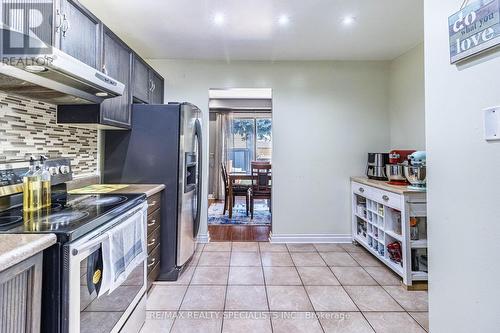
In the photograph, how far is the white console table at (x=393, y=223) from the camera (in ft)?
7.30

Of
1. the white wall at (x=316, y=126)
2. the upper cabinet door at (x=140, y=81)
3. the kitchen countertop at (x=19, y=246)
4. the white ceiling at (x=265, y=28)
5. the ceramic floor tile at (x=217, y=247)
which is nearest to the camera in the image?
the kitchen countertop at (x=19, y=246)

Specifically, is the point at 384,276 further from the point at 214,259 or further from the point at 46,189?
the point at 46,189

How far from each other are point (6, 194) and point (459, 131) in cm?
218

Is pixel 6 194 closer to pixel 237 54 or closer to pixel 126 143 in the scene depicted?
pixel 126 143

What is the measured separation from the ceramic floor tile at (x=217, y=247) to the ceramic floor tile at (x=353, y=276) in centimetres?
129

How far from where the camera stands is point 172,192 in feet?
7.83

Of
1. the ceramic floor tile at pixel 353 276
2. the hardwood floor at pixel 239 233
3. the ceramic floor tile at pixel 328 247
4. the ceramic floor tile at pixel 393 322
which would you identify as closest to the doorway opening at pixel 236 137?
the hardwood floor at pixel 239 233

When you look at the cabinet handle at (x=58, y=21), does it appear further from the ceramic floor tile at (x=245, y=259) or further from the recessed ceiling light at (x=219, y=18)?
the ceramic floor tile at (x=245, y=259)

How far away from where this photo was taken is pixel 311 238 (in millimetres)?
3400

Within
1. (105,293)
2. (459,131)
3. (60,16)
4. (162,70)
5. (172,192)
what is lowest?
(105,293)

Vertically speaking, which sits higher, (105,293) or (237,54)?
(237,54)

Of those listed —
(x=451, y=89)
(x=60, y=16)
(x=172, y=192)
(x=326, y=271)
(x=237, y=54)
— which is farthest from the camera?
(x=237, y=54)

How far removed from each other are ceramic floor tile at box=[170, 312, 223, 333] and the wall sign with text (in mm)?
1981

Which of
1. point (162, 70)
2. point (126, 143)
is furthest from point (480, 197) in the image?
point (162, 70)
